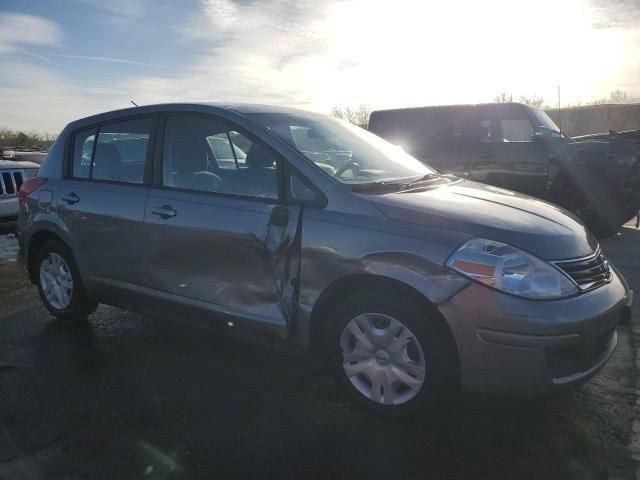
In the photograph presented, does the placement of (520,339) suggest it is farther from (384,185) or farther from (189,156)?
(189,156)

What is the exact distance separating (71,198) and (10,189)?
398 centimetres

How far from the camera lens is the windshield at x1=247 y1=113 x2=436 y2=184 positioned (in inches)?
130

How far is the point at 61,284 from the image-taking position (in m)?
4.46

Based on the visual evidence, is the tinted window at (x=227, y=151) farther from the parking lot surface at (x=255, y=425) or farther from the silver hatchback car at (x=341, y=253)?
the parking lot surface at (x=255, y=425)

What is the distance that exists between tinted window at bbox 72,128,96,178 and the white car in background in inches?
139

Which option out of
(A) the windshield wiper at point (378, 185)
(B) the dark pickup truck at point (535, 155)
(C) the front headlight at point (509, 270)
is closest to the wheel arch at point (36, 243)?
(A) the windshield wiper at point (378, 185)

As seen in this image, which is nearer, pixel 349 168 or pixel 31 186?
pixel 349 168

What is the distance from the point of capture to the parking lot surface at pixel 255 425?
8.12 feet

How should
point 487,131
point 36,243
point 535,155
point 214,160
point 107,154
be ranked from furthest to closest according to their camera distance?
point 487,131, point 535,155, point 36,243, point 107,154, point 214,160

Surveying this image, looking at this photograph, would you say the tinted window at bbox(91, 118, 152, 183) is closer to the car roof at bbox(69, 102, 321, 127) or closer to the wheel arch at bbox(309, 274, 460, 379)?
the car roof at bbox(69, 102, 321, 127)

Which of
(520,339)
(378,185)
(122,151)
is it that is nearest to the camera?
(520,339)

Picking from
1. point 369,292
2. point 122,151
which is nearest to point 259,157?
point 369,292

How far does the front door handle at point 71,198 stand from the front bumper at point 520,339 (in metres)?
3.03

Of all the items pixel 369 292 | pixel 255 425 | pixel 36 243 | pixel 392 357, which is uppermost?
pixel 36 243
